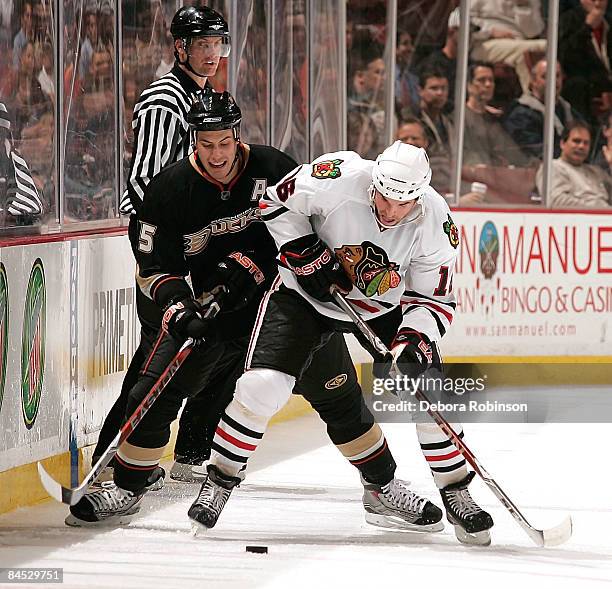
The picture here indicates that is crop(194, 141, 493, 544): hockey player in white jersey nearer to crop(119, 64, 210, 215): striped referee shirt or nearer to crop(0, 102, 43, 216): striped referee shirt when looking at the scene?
crop(119, 64, 210, 215): striped referee shirt

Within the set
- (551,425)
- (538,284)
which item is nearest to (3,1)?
(551,425)

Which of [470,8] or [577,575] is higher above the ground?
[470,8]

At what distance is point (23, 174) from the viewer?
4340mm

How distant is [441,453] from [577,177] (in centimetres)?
451

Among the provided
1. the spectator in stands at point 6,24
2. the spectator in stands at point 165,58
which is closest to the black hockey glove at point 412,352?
the spectator in stands at point 6,24

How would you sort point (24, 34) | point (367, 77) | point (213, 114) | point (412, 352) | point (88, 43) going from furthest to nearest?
point (367, 77) → point (88, 43) → point (24, 34) → point (213, 114) → point (412, 352)

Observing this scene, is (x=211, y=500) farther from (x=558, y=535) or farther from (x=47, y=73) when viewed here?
(x=47, y=73)

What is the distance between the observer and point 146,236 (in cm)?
409

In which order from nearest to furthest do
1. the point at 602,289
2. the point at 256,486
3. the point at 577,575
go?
the point at 577,575, the point at 256,486, the point at 602,289

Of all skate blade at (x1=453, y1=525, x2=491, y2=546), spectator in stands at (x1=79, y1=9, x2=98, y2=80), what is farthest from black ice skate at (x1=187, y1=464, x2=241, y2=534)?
spectator in stands at (x1=79, y1=9, x2=98, y2=80)

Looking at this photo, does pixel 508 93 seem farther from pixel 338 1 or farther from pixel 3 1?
pixel 3 1

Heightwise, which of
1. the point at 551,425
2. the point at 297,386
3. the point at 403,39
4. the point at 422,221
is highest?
the point at 403,39

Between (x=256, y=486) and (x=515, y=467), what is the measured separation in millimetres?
958

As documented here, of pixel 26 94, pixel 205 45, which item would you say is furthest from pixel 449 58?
pixel 26 94
